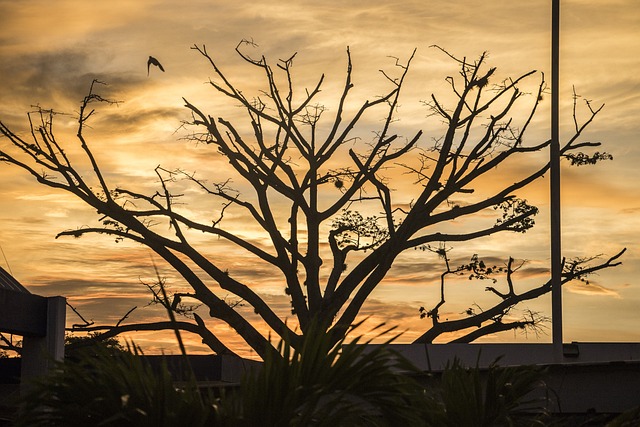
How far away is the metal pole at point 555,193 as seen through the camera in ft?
66.6

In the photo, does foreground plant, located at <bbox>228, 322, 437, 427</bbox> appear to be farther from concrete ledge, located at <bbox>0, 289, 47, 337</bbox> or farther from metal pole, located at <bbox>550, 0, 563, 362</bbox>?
metal pole, located at <bbox>550, 0, 563, 362</bbox>


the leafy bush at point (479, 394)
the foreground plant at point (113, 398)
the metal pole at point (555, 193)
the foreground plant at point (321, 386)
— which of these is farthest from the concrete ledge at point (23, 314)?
the metal pole at point (555, 193)

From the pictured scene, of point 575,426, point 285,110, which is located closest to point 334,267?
point 285,110

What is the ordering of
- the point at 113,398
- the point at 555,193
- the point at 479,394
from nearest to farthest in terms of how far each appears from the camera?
the point at 113,398
the point at 479,394
the point at 555,193

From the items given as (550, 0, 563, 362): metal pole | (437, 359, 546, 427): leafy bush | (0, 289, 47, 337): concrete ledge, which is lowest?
(437, 359, 546, 427): leafy bush

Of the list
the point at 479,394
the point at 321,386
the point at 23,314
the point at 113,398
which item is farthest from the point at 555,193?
the point at 113,398

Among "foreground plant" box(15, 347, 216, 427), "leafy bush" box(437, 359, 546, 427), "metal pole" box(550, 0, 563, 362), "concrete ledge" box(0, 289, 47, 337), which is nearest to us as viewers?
"foreground plant" box(15, 347, 216, 427)

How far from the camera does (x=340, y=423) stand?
5715 mm

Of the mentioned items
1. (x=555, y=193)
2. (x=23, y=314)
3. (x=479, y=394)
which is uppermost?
(x=555, y=193)

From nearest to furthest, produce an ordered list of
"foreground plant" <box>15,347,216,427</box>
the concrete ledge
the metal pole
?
"foreground plant" <box>15,347,216,427</box> < the concrete ledge < the metal pole

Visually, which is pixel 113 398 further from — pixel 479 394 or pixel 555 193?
pixel 555 193

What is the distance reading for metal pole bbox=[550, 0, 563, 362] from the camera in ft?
66.6

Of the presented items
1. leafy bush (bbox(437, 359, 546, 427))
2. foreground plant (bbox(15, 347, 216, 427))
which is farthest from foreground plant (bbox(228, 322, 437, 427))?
Result: leafy bush (bbox(437, 359, 546, 427))

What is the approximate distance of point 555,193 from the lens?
846 inches
